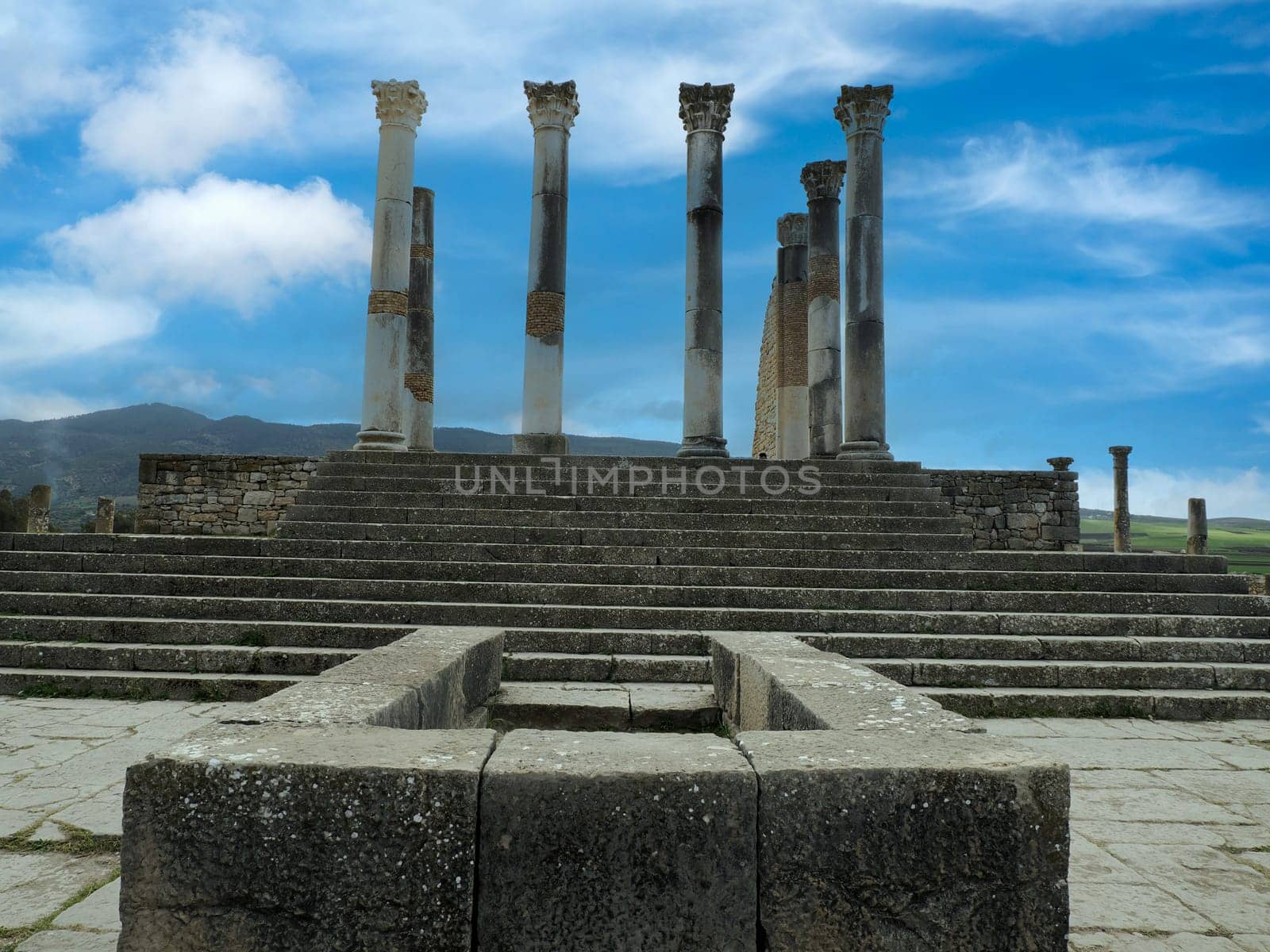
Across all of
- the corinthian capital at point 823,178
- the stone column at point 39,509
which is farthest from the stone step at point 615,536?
the stone column at point 39,509

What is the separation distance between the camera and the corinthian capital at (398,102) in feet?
47.8

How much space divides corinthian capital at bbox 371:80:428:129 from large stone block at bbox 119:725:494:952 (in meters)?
14.7

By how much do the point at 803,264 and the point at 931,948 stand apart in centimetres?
2029

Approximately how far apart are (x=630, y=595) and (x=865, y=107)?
10.5 meters

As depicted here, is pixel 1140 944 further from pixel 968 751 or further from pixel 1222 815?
pixel 1222 815

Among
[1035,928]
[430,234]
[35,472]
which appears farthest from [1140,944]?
[35,472]

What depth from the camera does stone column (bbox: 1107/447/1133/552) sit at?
71.1 ft

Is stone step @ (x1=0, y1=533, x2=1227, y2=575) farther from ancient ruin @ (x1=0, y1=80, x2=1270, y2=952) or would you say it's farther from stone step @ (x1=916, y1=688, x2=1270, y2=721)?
stone step @ (x1=916, y1=688, x2=1270, y2=721)

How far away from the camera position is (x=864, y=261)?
47.2ft

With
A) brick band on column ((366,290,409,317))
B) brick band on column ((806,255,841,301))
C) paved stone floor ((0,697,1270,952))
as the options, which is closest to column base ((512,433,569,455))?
brick band on column ((366,290,409,317))

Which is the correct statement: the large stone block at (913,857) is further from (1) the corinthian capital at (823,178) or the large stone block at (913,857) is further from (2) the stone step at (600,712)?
(1) the corinthian capital at (823,178)

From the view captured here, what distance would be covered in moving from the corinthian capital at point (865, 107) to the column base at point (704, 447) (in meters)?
5.84

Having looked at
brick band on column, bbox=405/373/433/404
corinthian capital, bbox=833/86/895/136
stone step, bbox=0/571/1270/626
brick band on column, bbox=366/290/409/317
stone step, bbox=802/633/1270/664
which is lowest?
stone step, bbox=802/633/1270/664

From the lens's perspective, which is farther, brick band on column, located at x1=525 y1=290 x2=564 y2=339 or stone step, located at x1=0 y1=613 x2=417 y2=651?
brick band on column, located at x1=525 y1=290 x2=564 y2=339
